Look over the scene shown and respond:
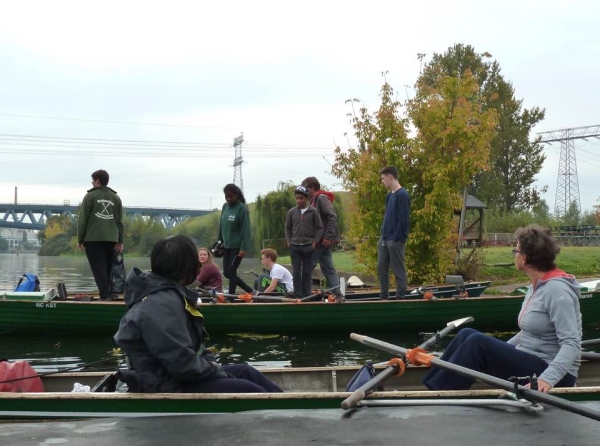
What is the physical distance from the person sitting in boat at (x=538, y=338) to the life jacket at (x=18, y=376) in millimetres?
2796

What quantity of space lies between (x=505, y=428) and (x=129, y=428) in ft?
7.09

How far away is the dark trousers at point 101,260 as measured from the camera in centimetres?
1073

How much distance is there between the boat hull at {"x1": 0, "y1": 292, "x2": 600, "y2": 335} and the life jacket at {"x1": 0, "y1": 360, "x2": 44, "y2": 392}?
4.85 m

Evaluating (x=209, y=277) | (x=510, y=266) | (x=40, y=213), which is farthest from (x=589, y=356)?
(x=40, y=213)

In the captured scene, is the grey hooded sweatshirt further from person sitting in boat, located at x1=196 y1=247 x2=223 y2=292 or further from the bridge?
the bridge

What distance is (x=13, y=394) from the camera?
4594 millimetres

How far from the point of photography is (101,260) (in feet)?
35.4

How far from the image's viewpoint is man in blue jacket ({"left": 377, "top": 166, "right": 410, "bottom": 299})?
10.3m

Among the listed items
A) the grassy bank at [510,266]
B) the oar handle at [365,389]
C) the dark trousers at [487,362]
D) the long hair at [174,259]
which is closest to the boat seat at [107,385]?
the long hair at [174,259]

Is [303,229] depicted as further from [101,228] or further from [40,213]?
[40,213]

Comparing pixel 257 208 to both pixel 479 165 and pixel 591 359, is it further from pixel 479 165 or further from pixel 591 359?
pixel 591 359

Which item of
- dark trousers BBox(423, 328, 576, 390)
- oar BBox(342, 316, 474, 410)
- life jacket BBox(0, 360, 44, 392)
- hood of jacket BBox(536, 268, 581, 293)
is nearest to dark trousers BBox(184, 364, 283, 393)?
oar BBox(342, 316, 474, 410)

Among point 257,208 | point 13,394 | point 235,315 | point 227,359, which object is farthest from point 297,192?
point 257,208

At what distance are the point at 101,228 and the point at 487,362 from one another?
7.13 m
